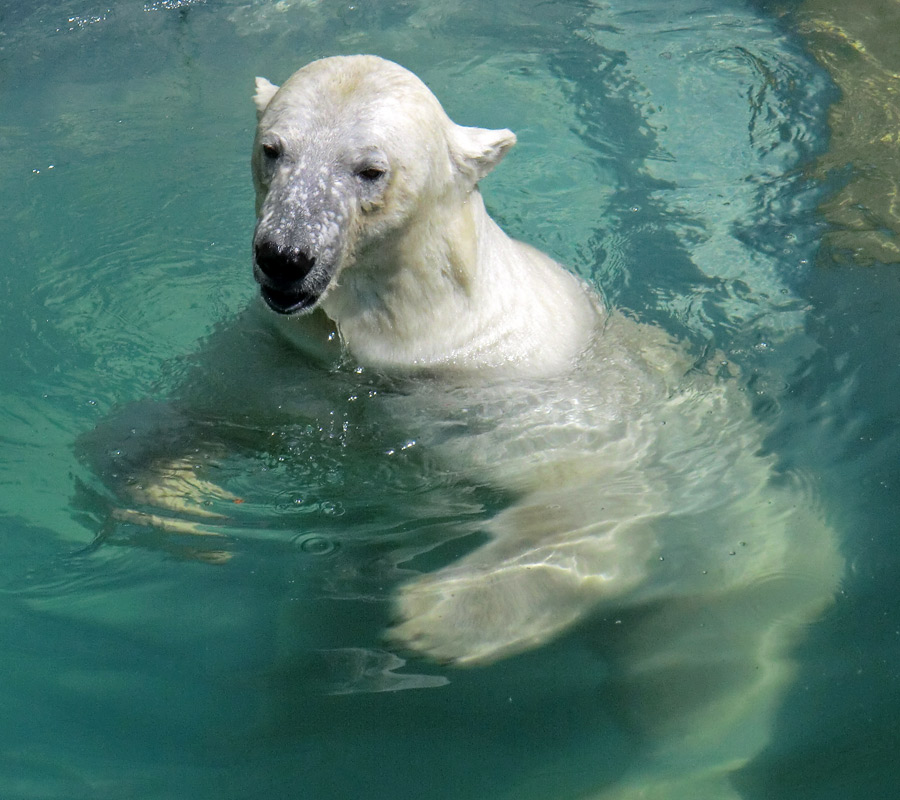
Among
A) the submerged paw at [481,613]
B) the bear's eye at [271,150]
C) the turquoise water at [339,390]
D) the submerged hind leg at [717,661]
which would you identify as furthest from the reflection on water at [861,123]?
the bear's eye at [271,150]

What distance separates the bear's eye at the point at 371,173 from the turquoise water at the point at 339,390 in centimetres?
73

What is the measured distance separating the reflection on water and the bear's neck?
74.2 inches

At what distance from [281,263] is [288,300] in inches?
5.4

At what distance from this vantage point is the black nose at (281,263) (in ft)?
8.27

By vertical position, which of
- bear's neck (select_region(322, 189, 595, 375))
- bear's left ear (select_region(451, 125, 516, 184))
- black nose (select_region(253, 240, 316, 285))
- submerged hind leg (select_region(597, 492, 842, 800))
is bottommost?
submerged hind leg (select_region(597, 492, 842, 800))

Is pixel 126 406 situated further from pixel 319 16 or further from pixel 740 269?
pixel 319 16

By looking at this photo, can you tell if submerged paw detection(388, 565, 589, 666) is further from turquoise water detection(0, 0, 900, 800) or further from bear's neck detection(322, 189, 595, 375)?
bear's neck detection(322, 189, 595, 375)

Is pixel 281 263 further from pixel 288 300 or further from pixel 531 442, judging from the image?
pixel 531 442

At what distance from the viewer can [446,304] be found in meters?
3.04

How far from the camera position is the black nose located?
8.27 ft

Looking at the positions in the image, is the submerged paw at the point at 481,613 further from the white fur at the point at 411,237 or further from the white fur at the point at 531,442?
the white fur at the point at 411,237

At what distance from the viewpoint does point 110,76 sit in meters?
6.13

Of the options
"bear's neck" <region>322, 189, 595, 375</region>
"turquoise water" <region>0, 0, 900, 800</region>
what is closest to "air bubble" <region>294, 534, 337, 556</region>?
"turquoise water" <region>0, 0, 900, 800</region>

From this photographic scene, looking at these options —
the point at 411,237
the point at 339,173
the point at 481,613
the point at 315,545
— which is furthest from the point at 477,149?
the point at 481,613
